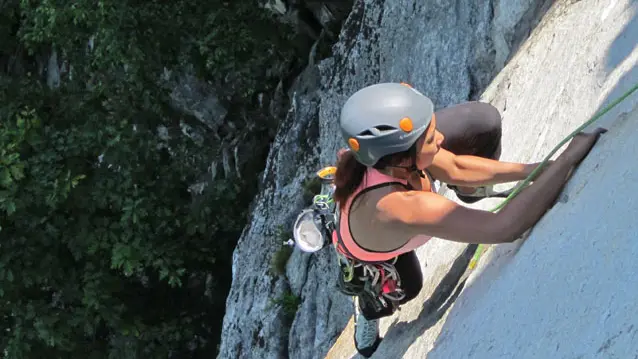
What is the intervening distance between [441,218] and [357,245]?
0.56 meters

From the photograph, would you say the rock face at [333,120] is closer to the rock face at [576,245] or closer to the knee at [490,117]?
the knee at [490,117]

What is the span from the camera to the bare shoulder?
2598mm

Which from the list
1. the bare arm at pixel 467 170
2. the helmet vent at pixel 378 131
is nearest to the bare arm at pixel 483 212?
the helmet vent at pixel 378 131

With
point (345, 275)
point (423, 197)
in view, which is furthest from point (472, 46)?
point (423, 197)

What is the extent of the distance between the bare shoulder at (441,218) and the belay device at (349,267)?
24.5 inches

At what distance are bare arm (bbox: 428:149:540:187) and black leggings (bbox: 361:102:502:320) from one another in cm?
25

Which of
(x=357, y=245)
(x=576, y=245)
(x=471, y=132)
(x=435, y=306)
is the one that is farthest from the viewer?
(x=471, y=132)

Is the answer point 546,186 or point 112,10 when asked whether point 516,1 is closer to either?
point 546,186

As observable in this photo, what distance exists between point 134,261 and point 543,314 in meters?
8.56

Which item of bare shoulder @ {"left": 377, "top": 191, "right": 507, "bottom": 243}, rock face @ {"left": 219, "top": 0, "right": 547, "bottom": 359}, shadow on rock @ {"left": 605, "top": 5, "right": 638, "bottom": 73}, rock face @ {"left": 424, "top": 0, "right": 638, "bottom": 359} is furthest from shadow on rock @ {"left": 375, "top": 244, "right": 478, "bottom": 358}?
shadow on rock @ {"left": 605, "top": 5, "right": 638, "bottom": 73}

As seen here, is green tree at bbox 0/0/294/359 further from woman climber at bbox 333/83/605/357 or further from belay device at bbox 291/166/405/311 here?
woman climber at bbox 333/83/605/357

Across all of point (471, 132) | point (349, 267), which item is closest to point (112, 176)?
point (349, 267)

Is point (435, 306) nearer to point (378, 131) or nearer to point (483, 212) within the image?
point (483, 212)

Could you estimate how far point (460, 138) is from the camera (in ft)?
11.9
